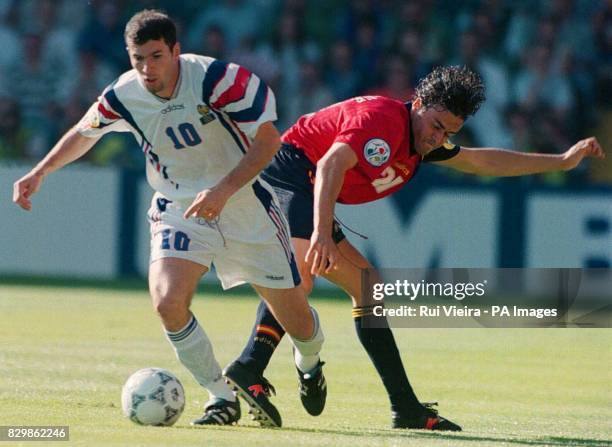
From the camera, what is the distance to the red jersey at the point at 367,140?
7180 mm

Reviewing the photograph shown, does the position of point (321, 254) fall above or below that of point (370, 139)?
below

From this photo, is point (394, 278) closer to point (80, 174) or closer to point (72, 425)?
point (80, 174)

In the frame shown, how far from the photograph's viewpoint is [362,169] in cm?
745

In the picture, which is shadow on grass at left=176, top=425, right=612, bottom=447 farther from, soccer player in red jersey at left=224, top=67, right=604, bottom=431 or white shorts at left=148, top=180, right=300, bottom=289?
white shorts at left=148, top=180, right=300, bottom=289

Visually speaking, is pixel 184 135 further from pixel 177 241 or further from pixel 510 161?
pixel 510 161

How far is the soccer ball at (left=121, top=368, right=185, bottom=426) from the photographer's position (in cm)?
692

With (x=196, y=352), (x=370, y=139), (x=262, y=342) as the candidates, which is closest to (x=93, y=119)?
(x=196, y=352)

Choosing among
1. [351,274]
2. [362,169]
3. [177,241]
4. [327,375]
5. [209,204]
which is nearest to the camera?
[209,204]

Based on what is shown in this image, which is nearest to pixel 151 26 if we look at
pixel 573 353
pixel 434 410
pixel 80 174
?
pixel 434 410

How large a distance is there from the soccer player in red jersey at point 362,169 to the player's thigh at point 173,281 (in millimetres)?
612

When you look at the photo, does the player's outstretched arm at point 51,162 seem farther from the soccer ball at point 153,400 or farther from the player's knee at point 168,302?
the soccer ball at point 153,400

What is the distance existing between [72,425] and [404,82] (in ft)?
37.5

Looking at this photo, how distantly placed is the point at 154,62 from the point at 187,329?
4.49 ft

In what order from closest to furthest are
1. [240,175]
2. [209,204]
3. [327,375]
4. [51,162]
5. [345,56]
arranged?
[209,204]
[240,175]
[51,162]
[327,375]
[345,56]
